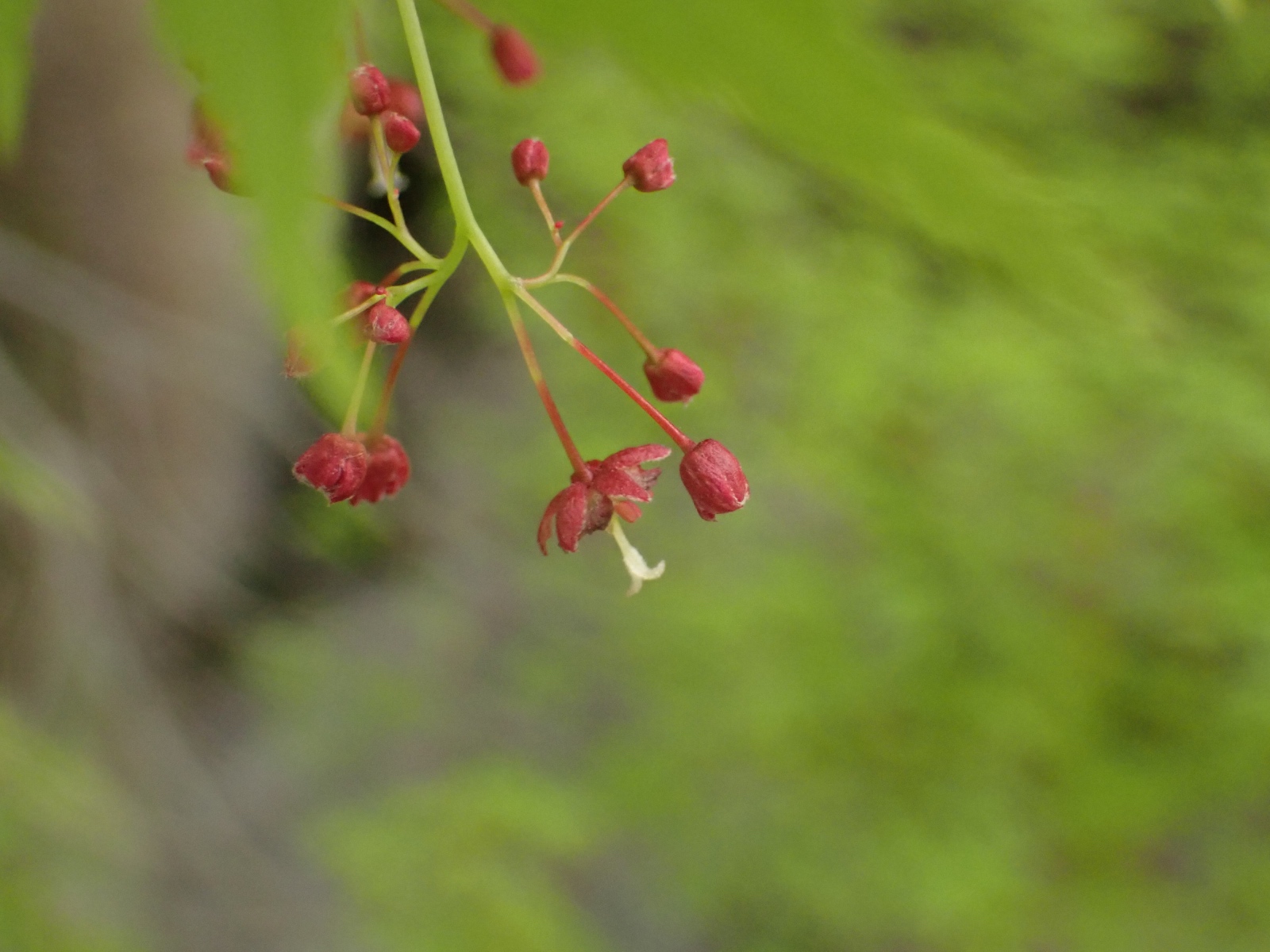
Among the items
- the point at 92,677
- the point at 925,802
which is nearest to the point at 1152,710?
the point at 925,802

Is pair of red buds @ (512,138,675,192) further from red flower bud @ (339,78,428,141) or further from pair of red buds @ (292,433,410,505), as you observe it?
pair of red buds @ (292,433,410,505)

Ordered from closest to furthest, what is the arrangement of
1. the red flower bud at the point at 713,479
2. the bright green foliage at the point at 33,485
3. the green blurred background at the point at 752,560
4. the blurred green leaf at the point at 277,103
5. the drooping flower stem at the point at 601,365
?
1. the blurred green leaf at the point at 277,103
2. the drooping flower stem at the point at 601,365
3. the red flower bud at the point at 713,479
4. the bright green foliage at the point at 33,485
5. the green blurred background at the point at 752,560

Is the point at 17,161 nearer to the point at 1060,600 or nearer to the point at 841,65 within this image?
the point at 841,65

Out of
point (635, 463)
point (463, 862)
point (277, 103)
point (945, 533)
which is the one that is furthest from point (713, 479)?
point (945, 533)

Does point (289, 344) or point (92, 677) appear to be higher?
point (92, 677)

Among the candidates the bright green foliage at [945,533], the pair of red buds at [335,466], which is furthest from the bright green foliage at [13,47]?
the bright green foliage at [945,533]

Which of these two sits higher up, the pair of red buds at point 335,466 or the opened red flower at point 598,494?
the opened red flower at point 598,494

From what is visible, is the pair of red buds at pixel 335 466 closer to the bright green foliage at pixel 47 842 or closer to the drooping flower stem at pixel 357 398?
the drooping flower stem at pixel 357 398

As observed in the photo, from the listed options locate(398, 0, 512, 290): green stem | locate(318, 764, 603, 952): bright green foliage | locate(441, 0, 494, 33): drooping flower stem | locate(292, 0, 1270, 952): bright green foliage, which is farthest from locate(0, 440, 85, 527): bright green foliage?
locate(292, 0, 1270, 952): bright green foliage

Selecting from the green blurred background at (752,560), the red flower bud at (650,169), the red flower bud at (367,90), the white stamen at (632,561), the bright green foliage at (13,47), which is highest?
the green blurred background at (752,560)
